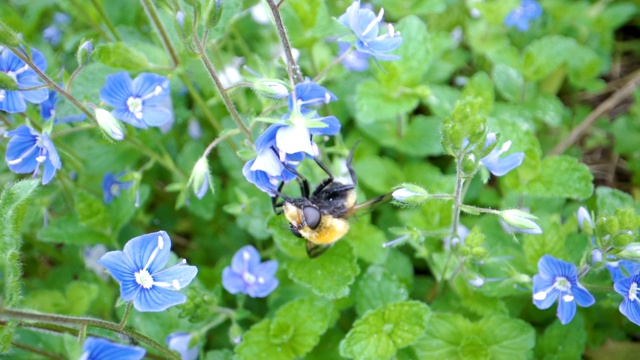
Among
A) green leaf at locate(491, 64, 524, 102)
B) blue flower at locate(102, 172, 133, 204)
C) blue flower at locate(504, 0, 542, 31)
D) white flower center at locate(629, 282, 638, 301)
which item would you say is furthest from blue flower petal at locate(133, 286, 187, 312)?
blue flower at locate(504, 0, 542, 31)

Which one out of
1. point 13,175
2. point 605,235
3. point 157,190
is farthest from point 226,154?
point 605,235

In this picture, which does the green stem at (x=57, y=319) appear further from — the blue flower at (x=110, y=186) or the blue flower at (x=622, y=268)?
the blue flower at (x=622, y=268)

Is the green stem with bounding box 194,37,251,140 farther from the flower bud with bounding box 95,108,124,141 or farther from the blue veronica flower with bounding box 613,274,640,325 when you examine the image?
the blue veronica flower with bounding box 613,274,640,325

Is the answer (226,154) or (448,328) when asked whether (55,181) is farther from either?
(448,328)

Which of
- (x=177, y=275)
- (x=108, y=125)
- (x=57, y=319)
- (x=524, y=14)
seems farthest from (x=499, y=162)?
(x=524, y=14)

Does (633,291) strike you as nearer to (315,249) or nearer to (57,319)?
(315,249)

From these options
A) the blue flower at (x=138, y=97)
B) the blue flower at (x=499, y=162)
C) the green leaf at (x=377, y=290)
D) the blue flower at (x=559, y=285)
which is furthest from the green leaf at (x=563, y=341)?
the blue flower at (x=138, y=97)
